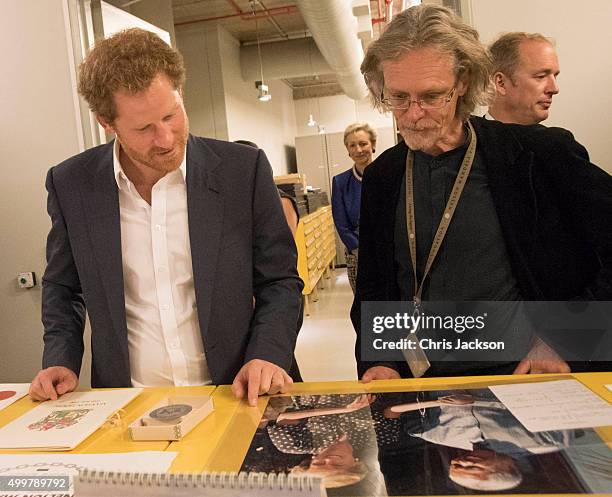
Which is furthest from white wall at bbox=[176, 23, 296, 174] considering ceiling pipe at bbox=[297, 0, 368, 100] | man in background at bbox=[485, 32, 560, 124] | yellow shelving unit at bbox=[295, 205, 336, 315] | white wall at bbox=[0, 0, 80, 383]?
man in background at bbox=[485, 32, 560, 124]

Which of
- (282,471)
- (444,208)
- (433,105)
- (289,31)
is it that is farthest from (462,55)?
(289,31)

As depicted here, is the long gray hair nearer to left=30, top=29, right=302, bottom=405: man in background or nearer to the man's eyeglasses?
the man's eyeglasses

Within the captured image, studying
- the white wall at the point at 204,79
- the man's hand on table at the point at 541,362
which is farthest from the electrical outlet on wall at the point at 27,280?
the white wall at the point at 204,79

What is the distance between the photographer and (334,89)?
47.1 ft

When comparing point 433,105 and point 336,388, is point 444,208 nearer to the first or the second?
point 433,105

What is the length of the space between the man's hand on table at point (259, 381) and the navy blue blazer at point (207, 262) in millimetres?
82

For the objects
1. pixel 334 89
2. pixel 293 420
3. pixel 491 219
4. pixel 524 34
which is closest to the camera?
pixel 293 420

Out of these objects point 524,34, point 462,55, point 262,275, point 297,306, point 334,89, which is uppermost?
point 334,89

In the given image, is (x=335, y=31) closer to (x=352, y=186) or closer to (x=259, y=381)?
(x=352, y=186)

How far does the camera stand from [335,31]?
6598 millimetres

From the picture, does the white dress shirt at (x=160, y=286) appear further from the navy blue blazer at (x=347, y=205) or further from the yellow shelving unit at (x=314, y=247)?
the yellow shelving unit at (x=314, y=247)

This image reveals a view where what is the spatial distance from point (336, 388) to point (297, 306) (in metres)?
0.35

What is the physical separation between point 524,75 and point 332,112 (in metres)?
12.7

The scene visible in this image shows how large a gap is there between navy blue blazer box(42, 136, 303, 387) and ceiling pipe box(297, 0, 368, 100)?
465 cm
